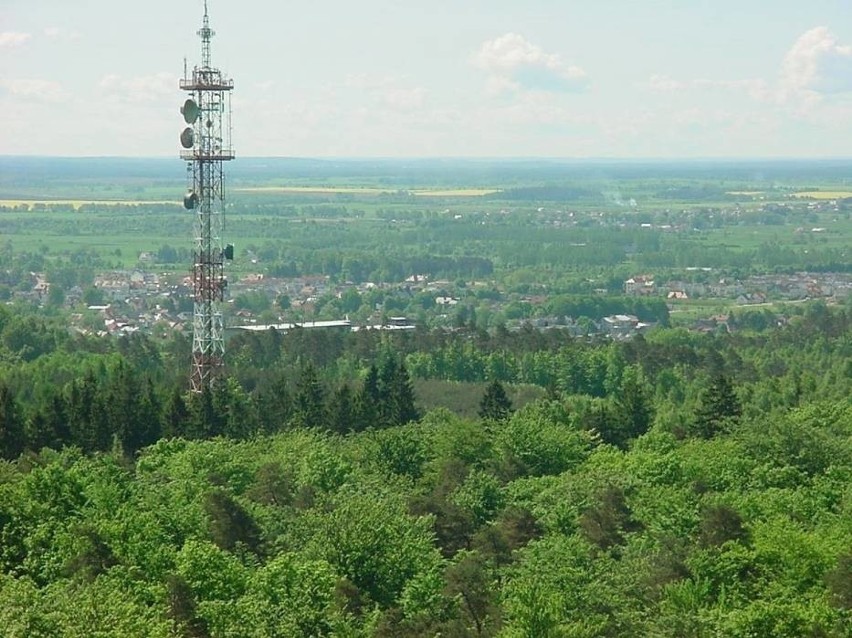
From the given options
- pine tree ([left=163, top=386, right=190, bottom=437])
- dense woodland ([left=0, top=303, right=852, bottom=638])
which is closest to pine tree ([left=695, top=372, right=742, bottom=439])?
dense woodland ([left=0, top=303, right=852, bottom=638])

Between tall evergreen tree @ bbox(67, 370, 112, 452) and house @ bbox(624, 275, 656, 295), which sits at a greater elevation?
tall evergreen tree @ bbox(67, 370, 112, 452)

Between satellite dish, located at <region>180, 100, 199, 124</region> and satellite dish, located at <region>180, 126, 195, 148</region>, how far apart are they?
26 centimetres

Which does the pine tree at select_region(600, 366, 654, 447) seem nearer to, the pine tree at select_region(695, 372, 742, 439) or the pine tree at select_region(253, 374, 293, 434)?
the pine tree at select_region(695, 372, 742, 439)

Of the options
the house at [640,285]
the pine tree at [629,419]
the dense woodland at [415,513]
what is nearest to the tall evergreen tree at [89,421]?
the dense woodland at [415,513]

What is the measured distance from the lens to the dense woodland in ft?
68.1

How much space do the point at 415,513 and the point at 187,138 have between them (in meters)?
14.6

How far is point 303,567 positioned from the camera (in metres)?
21.7

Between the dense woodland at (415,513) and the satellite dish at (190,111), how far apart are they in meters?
7.24

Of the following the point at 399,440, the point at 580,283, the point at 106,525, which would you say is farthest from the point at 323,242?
the point at 106,525

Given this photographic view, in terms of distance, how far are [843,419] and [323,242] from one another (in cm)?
12369

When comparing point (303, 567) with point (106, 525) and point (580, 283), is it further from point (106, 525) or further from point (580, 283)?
point (580, 283)

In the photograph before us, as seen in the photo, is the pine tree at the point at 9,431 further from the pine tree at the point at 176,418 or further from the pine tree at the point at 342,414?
the pine tree at the point at 342,414

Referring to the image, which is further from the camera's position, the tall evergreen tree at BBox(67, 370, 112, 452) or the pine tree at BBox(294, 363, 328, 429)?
the pine tree at BBox(294, 363, 328, 429)

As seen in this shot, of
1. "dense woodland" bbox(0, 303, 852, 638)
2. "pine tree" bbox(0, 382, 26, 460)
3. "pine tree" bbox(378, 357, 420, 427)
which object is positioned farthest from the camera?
"pine tree" bbox(378, 357, 420, 427)
